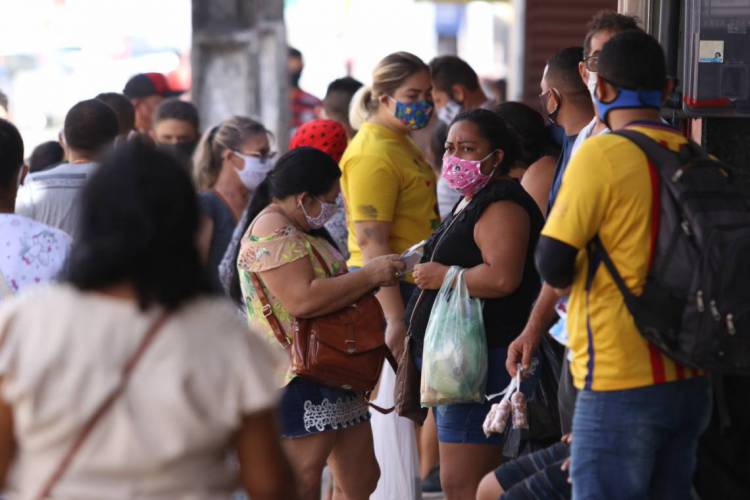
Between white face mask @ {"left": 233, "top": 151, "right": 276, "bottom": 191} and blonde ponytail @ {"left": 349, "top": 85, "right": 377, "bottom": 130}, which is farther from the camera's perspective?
white face mask @ {"left": 233, "top": 151, "right": 276, "bottom": 191}

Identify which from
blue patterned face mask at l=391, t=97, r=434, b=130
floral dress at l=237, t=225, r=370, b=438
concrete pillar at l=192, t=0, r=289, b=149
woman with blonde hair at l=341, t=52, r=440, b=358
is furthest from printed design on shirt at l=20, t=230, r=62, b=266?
concrete pillar at l=192, t=0, r=289, b=149

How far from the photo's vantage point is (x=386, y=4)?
34469 mm

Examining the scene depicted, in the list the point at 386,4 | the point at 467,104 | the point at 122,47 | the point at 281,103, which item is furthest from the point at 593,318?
the point at 386,4

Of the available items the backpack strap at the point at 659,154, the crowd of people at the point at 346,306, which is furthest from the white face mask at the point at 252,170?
the backpack strap at the point at 659,154

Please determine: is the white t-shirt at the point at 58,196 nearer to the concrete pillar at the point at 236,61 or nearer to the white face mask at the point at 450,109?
the white face mask at the point at 450,109

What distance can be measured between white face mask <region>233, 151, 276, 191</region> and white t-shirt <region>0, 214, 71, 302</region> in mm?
3045

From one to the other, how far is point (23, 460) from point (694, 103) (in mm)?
3271

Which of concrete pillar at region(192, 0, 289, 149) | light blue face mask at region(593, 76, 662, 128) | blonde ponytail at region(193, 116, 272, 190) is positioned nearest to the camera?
light blue face mask at region(593, 76, 662, 128)

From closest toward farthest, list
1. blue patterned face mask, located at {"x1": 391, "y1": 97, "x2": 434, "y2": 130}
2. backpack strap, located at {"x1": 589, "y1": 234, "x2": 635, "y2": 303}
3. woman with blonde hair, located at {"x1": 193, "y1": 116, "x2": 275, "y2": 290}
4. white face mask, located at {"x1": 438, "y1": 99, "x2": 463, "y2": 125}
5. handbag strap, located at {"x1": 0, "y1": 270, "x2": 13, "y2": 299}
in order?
backpack strap, located at {"x1": 589, "y1": 234, "x2": 635, "y2": 303}, handbag strap, located at {"x1": 0, "y1": 270, "x2": 13, "y2": 299}, blue patterned face mask, located at {"x1": 391, "y1": 97, "x2": 434, "y2": 130}, woman with blonde hair, located at {"x1": 193, "y1": 116, "x2": 275, "y2": 290}, white face mask, located at {"x1": 438, "y1": 99, "x2": 463, "y2": 125}

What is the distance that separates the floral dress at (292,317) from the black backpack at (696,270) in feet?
4.78

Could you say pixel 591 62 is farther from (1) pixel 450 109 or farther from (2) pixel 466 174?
(1) pixel 450 109

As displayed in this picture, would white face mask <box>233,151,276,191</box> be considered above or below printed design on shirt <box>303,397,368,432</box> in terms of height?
above

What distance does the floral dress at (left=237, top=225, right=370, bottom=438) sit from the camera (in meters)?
4.73

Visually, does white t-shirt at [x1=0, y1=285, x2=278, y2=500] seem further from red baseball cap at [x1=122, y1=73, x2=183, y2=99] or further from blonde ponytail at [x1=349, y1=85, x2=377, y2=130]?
red baseball cap at [x1=122, y1=73, x2=183, y2=99]
